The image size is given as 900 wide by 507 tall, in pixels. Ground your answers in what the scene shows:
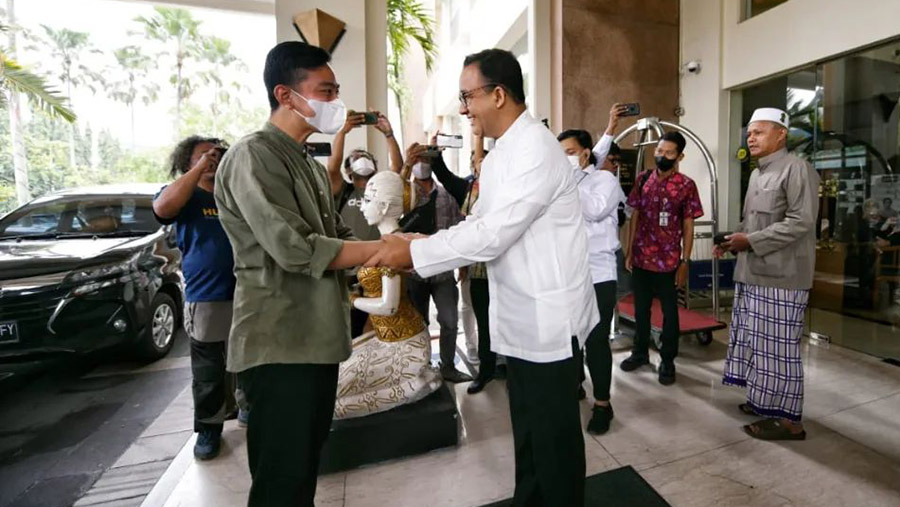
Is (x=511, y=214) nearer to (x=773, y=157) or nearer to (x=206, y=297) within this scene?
(x=206, y=297)

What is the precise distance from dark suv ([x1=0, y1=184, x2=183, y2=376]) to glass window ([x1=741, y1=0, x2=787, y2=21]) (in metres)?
6.16

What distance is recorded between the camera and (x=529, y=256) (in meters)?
1.30

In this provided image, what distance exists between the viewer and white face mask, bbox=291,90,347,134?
134cm

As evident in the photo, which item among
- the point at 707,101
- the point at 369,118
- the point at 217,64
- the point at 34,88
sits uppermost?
the point at 217,64

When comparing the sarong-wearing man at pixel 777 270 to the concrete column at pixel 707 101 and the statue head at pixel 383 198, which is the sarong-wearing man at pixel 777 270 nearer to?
the statue head at pixel 383 198

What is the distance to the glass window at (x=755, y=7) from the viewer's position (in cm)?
468

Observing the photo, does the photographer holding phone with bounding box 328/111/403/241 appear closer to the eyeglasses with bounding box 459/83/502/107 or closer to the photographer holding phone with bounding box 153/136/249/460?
the photographer holding phone with bounding box 153/136/249/460

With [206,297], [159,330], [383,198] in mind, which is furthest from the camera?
[159,330]

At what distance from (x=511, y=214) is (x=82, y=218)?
4.25m

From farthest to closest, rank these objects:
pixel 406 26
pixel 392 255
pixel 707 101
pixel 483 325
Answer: pixel 406 26 → pixel 707 101 → pixel 483 325 → pixel 392 255

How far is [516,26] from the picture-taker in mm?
7059

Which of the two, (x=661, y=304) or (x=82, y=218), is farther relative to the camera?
(x=82, y=218)

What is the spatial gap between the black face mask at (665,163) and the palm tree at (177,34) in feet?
60.1

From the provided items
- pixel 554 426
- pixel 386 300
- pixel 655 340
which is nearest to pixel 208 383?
pixel 386 300
